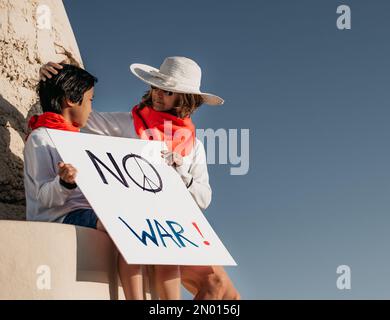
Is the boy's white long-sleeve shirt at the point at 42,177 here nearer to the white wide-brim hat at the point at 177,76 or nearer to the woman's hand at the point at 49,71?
the woman's hand at the point at 49,71

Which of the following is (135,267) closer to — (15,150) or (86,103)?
(86,103)

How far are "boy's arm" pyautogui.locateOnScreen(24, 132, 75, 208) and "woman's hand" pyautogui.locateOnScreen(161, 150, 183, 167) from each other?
77cm

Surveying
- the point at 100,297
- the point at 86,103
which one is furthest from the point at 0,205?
the point at 100,297

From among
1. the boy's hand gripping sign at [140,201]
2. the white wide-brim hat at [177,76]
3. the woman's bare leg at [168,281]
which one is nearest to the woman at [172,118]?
the white wide-brim hat at [177,76]

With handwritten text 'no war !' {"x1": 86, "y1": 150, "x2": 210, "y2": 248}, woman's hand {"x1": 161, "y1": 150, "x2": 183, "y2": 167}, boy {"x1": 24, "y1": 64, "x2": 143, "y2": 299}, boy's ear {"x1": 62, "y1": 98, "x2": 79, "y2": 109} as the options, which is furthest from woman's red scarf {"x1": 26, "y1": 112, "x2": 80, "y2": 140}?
woman's hand {"x1": 161, "y1": 150, "x2": 183, "y2": 167}

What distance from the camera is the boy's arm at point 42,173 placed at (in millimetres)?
4938

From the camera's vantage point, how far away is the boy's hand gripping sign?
480 cm

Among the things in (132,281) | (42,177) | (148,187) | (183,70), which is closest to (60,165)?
(42,177)

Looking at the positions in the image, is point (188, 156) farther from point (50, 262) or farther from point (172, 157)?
point (50, 262)

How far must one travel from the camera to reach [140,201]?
16.8 ft

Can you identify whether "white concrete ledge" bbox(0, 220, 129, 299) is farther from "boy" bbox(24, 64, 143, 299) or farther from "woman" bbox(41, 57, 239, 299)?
"woman" bbox(41, 57, 239, 299)

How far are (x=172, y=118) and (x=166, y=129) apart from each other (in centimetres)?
9

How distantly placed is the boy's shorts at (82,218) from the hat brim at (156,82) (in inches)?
42.7
